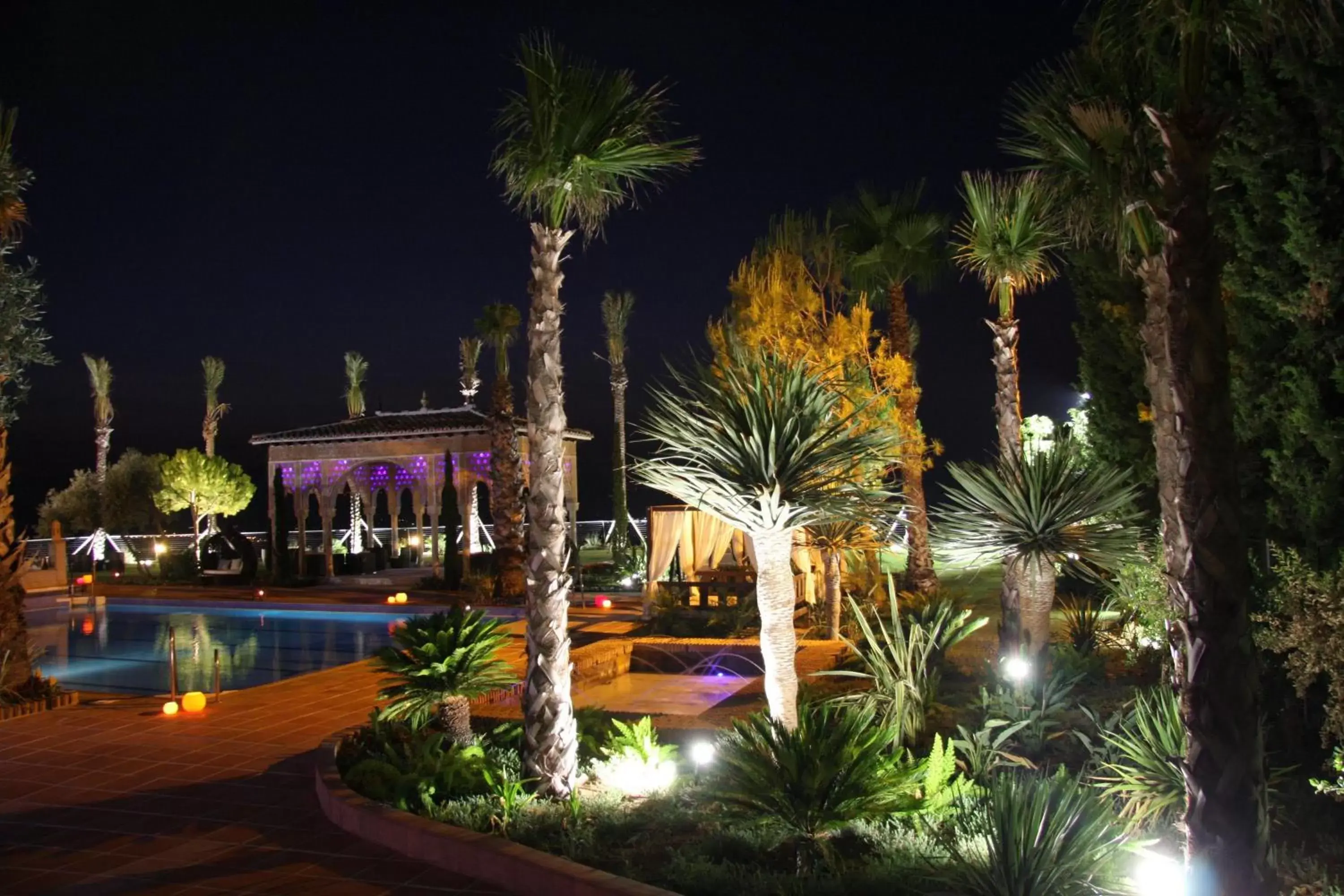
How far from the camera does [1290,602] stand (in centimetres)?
659

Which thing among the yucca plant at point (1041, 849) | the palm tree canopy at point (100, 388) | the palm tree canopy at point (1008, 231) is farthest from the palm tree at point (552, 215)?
the palm tree canopy at point (100, 388)

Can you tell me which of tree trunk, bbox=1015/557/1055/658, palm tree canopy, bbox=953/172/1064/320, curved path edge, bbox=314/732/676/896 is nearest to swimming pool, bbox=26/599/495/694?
curved path edge, bbox=314/732/676/896

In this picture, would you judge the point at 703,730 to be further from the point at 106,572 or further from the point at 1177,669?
the point at 106,572

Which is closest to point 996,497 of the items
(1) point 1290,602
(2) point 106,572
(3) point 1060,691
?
(3) point 1060,691

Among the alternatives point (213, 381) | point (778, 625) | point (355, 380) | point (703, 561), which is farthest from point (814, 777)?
point (213, 381)

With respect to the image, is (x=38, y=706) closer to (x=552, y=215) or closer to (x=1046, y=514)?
Answer: (x=552, y=215)

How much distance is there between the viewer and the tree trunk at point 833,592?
13.0m

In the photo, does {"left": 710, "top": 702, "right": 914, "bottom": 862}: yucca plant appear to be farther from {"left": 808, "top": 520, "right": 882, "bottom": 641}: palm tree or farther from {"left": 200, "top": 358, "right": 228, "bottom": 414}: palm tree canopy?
{"left": 200, "top": 358, "right": 228, "bottom": 414}: palm tree canopy

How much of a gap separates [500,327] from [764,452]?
1570cm

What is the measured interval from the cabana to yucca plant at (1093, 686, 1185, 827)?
7.75 meters

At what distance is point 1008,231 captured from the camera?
12.1 metres

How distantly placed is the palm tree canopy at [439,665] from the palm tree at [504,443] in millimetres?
12698

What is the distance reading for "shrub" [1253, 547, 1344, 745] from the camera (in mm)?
6039

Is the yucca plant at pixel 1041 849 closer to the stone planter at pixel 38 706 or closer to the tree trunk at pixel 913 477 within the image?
the tree trunk at pixel 913 477
